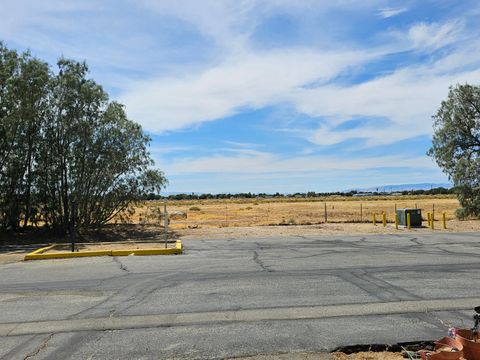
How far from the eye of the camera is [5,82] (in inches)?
866

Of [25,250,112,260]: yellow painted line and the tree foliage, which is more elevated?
the tree foliage

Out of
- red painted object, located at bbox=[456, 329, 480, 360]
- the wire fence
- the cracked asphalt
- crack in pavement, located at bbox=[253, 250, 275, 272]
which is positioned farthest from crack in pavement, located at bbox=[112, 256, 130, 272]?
the wire fence

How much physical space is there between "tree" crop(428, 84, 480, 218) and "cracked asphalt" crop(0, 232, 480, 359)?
2056 centimetres

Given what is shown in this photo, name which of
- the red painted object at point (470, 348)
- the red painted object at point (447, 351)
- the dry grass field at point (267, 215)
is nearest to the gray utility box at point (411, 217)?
the dry grass field at point (267, 215)

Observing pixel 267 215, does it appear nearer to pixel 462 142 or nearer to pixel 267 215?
pixel 267 215

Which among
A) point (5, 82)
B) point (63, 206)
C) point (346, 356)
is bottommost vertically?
point (346, 356)

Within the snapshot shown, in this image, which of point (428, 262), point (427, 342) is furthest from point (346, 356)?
point (428, 262)

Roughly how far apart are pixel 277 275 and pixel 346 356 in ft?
16.5

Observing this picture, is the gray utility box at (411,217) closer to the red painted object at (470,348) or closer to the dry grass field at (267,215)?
the dry grass field at (267,215)

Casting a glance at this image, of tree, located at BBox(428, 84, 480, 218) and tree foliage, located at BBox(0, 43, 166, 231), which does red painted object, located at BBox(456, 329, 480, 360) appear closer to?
tree foliage, located at BBox(0, 43, 166, 231)

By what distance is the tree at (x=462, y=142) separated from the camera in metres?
31.8

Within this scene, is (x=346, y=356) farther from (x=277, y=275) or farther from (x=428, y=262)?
(x=428, y=262)

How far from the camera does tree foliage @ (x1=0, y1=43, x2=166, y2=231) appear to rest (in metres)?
22.5

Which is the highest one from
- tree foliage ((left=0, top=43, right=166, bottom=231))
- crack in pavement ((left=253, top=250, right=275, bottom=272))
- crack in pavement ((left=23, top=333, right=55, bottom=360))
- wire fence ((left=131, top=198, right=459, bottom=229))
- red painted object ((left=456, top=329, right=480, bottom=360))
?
tree foliage ((left=0, top=43, right=166, bottom=231))
